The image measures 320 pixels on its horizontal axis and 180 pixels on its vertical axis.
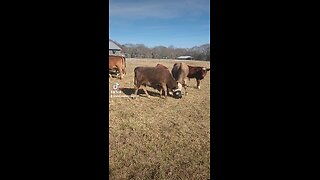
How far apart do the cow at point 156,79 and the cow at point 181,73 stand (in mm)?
25

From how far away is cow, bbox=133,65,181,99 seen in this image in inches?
56.1

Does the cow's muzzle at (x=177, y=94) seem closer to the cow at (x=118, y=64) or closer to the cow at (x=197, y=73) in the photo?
the cow at (x=197, y=73)

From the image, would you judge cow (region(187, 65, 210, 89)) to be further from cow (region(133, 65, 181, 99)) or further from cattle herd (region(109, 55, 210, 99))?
cow (region(133, 65, 181, 99))

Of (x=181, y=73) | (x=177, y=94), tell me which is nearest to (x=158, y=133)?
(x=177, y=94)

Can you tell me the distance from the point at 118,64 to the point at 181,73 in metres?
0.37

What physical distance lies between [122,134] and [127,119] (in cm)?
9

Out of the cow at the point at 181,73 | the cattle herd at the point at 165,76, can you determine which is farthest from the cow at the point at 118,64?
the cow at the point at 181,73

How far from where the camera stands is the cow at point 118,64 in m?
1.30

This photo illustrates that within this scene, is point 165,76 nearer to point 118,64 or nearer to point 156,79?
point 156,79

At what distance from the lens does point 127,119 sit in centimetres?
140

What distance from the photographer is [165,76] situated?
4.80 ft

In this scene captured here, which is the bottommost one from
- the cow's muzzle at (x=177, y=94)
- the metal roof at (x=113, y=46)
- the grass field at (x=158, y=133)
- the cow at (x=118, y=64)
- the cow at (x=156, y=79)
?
the grass field at (x=158, y=133)
